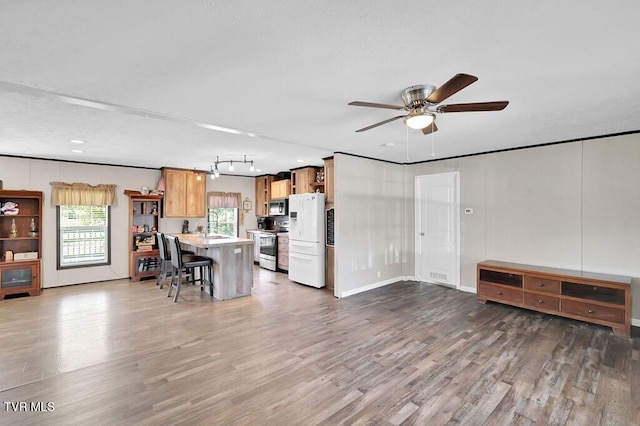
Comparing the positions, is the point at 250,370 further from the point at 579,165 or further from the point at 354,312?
the point at 579,165

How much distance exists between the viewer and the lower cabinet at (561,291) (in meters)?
3.56

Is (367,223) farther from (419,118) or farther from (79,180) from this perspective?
(79,180)

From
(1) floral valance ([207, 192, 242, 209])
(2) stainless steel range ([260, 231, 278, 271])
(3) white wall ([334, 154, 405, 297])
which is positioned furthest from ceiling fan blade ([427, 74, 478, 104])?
(1) floral valance ([207, 192, 242, 209])

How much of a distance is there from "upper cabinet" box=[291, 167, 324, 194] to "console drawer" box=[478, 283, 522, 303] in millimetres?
3567

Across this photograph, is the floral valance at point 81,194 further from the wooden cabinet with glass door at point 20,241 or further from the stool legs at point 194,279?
the stool legs at point 194,279

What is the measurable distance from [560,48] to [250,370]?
342 cm

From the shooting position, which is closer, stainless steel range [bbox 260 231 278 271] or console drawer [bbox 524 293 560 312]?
console drawer [bbox 524 293 560 312]

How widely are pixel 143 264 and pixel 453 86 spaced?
6.78 meters

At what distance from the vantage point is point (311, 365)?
9.32 feet

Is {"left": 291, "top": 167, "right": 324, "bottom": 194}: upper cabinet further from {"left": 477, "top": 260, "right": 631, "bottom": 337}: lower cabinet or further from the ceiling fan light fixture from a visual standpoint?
the ceiling fan light fixture

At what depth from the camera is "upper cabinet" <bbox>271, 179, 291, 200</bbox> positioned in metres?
7.28

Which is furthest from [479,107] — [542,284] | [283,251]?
[283,251]

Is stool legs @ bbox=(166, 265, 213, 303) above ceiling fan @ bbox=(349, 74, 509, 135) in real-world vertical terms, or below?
below

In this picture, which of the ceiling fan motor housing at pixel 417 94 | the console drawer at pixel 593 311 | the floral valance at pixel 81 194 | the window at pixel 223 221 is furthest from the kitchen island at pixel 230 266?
the console drawer at pixel 593 311
